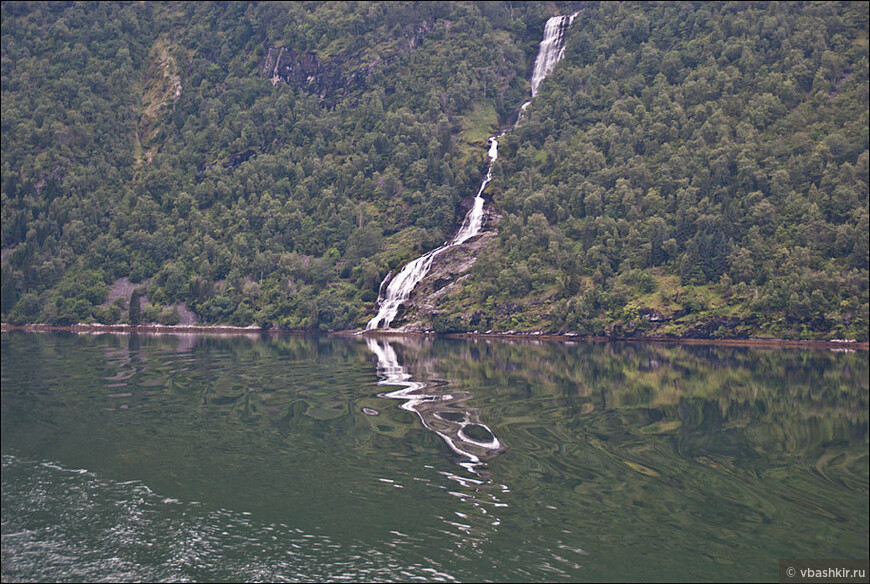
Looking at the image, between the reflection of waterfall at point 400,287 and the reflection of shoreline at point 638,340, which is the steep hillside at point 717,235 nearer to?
the reflection of shoreline at point 638,340

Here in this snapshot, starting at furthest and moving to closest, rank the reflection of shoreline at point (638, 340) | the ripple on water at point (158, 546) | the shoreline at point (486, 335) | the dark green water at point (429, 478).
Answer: the shoreline at point (486, 335) → the reflection of shoreline at point (638, 340) → the dark green water at point (429, 478) → the ripple on water at point (158, 546)

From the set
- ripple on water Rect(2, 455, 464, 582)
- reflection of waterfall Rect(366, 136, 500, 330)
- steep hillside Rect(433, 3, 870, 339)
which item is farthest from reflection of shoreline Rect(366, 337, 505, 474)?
reflection of waterfall Rect(366, 136, 500, 330)

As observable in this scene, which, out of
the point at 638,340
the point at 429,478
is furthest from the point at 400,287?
the point at 429,478

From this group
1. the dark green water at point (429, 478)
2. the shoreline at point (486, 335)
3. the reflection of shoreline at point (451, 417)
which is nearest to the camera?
the dark green water at point (429, 478)

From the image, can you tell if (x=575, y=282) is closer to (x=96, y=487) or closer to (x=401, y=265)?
(x=401, y=265)

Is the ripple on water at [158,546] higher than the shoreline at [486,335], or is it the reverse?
the ripple on water at [158,546]

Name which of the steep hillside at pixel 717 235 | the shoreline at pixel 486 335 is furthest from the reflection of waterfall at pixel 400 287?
the steep hillside at pixel 717 235

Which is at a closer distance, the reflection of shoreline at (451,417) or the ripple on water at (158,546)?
the ripple on water at (158,546)
